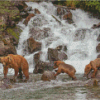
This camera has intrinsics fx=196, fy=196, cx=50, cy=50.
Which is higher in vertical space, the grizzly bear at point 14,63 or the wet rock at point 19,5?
the wet rock at point 19,5

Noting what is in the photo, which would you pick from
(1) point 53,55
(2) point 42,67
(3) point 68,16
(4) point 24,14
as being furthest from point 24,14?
(2) point 42,67

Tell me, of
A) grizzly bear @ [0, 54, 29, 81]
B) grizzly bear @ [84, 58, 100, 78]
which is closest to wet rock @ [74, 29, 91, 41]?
grizzly bear @ [84, 58, 100, 78]

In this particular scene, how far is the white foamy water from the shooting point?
18.7 metres

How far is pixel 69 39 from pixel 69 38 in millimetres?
227

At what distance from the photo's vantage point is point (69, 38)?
Result: 23.0m

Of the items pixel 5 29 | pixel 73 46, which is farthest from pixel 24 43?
pixel 73 46

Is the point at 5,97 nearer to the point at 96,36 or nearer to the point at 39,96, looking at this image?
the point at 39,96

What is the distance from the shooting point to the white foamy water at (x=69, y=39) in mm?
18702

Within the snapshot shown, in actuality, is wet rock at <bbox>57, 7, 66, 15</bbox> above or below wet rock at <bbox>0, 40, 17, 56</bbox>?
above

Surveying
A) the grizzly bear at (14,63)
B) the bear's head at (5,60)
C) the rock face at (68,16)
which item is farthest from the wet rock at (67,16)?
the bear's head at (5,60)

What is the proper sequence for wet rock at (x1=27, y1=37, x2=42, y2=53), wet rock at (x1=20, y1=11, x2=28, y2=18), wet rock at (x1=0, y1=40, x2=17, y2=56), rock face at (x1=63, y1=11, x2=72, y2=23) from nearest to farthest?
wet rock at (x1=0, y1=40, x2=17, y2=56)
wet rock at (x1=27, y1=37, x2=42, y2=53)
wet rock at (x1=20, y1=11, x2=28, y2=18)
rock face at (x1=63, y1=11, x2=72, y2=23)

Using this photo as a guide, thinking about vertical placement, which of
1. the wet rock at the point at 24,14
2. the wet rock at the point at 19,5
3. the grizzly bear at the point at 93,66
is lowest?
the grizzly bear at the point at 93,66

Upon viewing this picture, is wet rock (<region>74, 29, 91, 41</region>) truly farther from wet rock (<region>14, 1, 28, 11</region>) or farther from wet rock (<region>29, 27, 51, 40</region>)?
wet rock (<region>14, 1, 28, 11</region>)

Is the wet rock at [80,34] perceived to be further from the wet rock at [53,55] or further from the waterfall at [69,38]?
the wet rock at [53,55]
